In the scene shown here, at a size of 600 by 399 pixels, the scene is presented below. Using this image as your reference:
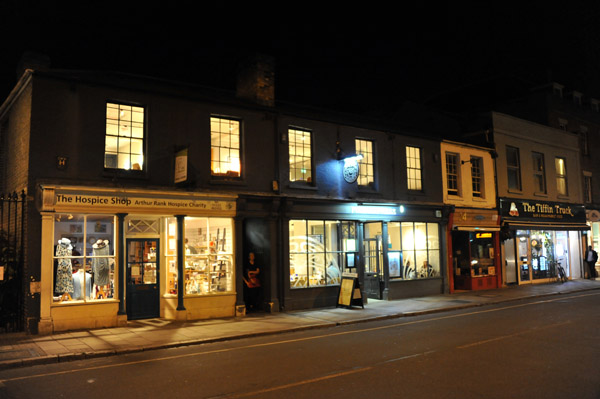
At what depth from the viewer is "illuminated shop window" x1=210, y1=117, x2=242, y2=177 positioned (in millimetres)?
15430

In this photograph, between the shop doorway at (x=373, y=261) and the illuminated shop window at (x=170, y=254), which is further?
the shop doorway at (x=373, y=261)

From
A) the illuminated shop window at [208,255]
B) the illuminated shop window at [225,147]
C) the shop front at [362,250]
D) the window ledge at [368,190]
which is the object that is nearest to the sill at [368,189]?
the window ledge at [368,190]

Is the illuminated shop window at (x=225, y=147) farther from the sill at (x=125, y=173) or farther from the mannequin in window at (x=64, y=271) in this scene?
the mannequin in window at (x=64, y=271)

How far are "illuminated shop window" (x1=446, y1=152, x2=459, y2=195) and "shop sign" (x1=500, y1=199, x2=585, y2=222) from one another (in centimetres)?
337

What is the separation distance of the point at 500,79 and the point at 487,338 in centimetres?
2847

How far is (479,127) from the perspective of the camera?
81.8ft

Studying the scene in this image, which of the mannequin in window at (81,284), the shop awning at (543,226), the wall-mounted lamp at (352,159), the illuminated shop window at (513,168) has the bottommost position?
the mannequin in window at (81,284)

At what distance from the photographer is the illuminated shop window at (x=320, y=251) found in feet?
55.4

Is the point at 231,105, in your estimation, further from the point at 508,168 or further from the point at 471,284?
the point at 508,168

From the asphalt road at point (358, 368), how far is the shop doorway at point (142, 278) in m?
4.38

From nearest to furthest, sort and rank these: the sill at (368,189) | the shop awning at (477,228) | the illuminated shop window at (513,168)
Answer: the sill at (368,189) < the shop awning at (477,228) < the illuminated shop window at (513,168)

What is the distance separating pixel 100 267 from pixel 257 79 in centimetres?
805

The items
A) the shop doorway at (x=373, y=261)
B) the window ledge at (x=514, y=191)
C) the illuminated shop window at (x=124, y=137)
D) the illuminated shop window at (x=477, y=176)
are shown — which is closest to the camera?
the illuminated shop window at (x=124, y=137)

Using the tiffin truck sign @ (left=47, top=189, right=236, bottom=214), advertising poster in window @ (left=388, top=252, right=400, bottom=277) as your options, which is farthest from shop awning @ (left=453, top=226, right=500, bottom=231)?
the tiffin truck sign @ (left=47, top=189, right=236, bottom=214)
